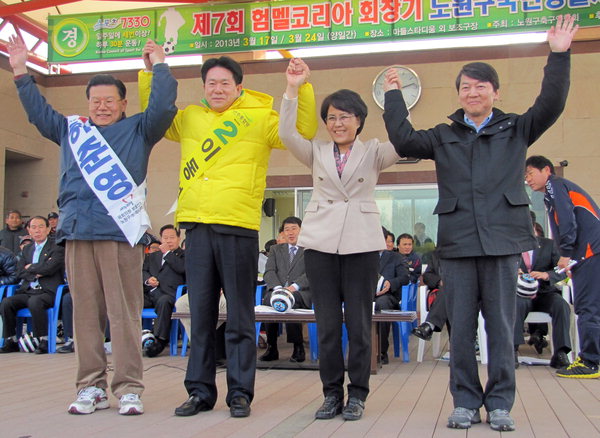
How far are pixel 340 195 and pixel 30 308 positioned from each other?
4332 millimetres

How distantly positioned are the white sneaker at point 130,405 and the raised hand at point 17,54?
65.0 inches

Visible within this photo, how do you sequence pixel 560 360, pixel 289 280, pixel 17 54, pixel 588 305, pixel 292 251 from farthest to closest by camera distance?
pixel 292 251, pixel 289 280, pixel 560 360, pixel 588 305, pixel 17 54

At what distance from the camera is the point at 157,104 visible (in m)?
3.08

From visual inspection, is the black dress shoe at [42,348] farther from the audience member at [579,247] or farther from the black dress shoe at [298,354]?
the audience member at [579,247]

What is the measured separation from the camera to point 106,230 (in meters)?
3.08

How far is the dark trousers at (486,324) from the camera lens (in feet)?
9.09

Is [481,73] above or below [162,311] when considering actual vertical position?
above

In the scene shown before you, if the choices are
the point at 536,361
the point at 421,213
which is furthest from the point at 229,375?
the point at 421,213

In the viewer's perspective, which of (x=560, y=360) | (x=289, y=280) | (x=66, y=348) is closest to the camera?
(x=560, y=360)

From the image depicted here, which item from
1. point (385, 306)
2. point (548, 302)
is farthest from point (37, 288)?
point (548, 302)

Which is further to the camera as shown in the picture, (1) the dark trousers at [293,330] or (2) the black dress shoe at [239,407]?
(1) the dark trousers at [293,330]

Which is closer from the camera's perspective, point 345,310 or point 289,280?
point 345,310

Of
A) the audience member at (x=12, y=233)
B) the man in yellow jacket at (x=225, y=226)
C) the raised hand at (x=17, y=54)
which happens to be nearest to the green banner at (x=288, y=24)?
the audience member at (x=12, y=233)

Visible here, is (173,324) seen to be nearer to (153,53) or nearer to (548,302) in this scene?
(548,302)
